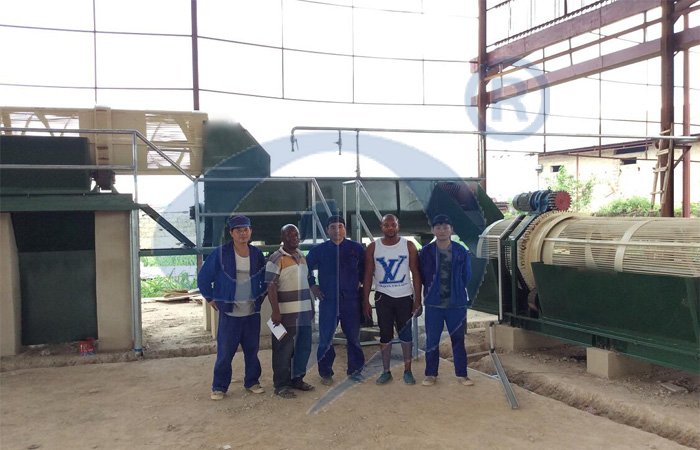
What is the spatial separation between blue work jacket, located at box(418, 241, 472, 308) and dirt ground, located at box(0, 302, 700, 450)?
32.2 inches

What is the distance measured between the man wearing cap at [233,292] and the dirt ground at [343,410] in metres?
0.43

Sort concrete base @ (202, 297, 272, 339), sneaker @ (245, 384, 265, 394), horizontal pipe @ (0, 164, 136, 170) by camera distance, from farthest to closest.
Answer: concrete base @ (202, 297, 272, 339), horizontal pipe @ (0, 164, 136, 170), sneaker @ (245, 384, 265, 394)

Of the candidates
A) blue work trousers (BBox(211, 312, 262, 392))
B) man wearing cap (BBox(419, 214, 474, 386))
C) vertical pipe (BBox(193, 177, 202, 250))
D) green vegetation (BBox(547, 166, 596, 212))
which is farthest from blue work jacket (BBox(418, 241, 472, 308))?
green vegetation (BBox(547, 166, 596, 212))

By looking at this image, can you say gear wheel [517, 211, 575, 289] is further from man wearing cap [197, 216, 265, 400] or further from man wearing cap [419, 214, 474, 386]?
man wearing cap [197, 216, 265, 400]

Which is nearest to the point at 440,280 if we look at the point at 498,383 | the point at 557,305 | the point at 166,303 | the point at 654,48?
the point at 498,383

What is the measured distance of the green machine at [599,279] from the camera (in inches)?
186

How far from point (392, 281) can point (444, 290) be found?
0.50 meters

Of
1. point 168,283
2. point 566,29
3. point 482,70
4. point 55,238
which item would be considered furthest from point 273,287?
point 482,70

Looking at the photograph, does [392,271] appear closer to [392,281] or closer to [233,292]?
[392,281]

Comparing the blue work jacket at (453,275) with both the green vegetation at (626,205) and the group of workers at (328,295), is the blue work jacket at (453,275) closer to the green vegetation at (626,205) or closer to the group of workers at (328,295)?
the group of workers at (328,295)

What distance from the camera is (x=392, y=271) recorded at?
522 centimetres

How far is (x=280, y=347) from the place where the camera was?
5.02 meters

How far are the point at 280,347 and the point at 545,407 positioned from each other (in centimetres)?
231

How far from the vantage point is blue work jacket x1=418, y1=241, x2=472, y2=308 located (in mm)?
5230
